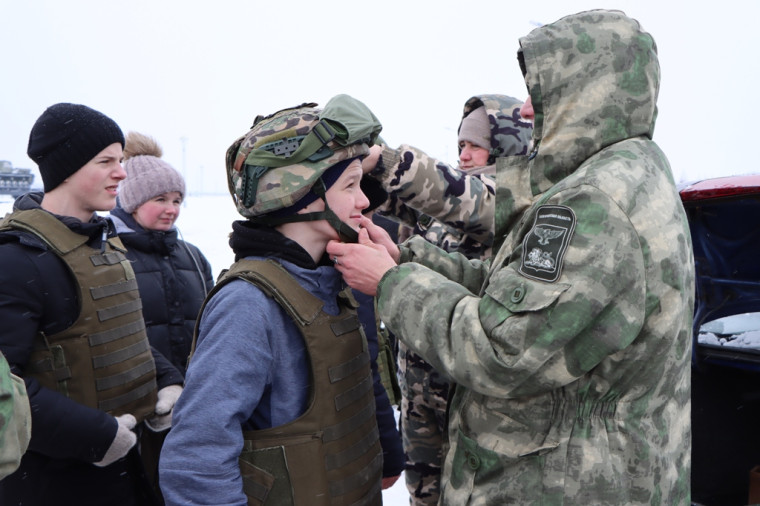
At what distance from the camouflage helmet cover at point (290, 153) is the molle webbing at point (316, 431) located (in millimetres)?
185

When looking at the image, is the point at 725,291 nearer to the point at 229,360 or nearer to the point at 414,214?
the point at 414,214

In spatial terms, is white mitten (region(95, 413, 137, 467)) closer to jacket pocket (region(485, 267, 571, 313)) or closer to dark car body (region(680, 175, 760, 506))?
jacket pocket (region(485, 267, 571, 313))

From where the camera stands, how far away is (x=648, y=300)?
1.34 metres

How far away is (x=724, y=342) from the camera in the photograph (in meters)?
2.58

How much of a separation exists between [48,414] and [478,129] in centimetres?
225

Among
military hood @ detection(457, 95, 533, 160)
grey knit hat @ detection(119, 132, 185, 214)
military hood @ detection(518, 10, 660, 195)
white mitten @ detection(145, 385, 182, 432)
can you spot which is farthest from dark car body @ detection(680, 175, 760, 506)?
grey knit hat @ detection(119, 132, 185, 214)

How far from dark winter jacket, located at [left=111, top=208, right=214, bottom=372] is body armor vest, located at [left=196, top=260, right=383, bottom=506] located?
74.7 inches

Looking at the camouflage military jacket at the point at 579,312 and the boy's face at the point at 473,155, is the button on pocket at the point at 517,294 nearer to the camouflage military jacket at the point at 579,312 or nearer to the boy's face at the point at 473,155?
the camouflage military jacket at the point at 579,312

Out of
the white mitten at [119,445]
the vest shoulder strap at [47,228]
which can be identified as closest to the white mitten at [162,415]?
the white mitten at [119,445]

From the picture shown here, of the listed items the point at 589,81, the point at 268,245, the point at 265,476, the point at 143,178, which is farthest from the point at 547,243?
the point at 143,178

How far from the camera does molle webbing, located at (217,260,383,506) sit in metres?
1.47

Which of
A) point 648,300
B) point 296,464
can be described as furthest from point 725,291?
point 296,464

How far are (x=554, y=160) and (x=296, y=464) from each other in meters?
1.03

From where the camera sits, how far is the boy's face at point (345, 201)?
5.40ft
